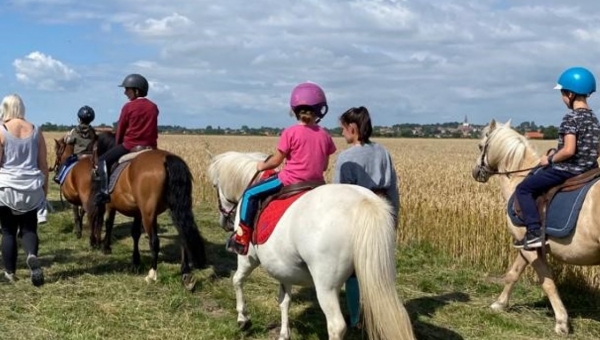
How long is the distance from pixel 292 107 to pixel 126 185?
3.80m

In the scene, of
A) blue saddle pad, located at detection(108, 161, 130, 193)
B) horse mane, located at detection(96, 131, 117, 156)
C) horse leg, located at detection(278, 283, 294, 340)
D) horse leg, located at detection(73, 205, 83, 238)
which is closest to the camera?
horse leg, located at detection(278, 283, 294, 340)

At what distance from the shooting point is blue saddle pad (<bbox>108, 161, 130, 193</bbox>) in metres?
8.36

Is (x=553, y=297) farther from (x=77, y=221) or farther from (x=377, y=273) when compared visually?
(x=77, y=221)

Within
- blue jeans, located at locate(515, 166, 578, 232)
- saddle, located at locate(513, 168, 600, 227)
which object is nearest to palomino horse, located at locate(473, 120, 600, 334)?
saddle, located at locate(513, 168, 600, 227)

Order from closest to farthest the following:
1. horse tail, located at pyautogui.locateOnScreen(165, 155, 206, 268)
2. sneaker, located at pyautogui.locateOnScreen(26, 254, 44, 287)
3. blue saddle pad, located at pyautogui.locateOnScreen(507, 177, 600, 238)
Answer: blue saddle pad, located at pyautogui.locateOnScreen(507, 177, 600, 238), sneaker, located at pyautogui.locateOnScreen(26, 254, 44, 287), horse tail, located at pyautogui.locateOnScreen(165, 155, 206, 268)

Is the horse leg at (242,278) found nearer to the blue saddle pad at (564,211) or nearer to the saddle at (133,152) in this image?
the blue saddle pad at (564,211)

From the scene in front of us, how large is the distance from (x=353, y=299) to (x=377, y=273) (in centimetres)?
157

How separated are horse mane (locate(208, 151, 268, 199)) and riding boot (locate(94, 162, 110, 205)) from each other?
6.63 feet

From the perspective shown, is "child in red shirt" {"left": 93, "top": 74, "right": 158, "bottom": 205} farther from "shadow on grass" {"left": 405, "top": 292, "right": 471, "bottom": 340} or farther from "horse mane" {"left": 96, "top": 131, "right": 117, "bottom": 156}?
"shadow on grass" {"left": 405, "top": 292, "right": 471, "bottom": 340}

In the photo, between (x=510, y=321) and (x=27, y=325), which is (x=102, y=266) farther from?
(x=510, y=321)

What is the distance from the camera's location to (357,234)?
4.39 meters

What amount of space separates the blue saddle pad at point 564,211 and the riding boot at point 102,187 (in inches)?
226

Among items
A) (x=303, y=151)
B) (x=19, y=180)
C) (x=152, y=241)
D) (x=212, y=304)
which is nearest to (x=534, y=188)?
(x=303, y=151)

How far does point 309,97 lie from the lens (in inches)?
206
